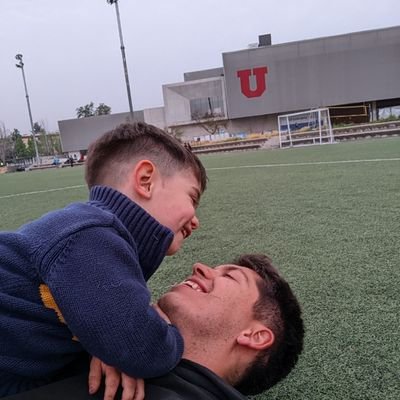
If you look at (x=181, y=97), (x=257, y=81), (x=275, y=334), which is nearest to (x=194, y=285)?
(x=275, y=334)

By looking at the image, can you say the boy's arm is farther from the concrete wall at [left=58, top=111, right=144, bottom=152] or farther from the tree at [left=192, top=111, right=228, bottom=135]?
the concrete wall at [left=58, top=111, right=144, bottom=152]

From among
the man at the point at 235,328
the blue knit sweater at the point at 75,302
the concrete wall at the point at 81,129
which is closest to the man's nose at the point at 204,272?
the man at the point at 235,328

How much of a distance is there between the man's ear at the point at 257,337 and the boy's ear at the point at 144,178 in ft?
1.83

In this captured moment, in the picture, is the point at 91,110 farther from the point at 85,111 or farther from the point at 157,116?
the point at 157,116

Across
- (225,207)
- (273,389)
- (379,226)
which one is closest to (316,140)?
(225,207)

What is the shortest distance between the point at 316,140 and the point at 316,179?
1706 centimetres

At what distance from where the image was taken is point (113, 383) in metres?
1.07

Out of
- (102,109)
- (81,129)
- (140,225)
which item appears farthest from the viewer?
(102,109)

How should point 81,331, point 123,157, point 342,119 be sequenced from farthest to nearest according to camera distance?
point 342,119, point 123,157, point 81,331

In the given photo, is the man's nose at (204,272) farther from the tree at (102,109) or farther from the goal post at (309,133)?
the tree at (102,109)

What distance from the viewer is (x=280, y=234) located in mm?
3531

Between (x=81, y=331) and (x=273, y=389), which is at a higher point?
(x=81, y=331)

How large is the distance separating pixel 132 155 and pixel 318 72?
39.7m

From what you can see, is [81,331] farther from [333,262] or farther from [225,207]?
[225,207]
